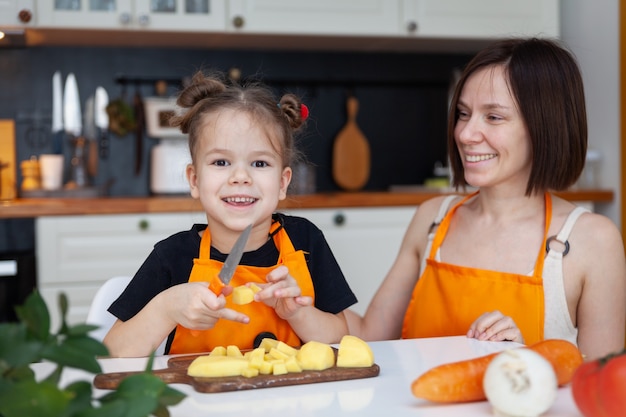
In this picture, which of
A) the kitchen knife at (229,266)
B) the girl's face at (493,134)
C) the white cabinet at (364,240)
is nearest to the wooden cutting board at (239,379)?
the kitchen knife at (229,266)

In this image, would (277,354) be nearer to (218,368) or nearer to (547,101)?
(218,368)

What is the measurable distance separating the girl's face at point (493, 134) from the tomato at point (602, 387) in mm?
778

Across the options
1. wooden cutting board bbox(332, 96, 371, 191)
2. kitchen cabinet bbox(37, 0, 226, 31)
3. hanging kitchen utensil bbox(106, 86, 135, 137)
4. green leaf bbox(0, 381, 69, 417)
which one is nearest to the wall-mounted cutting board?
hanging kitchen utensil bbox(106, 86, 135, 137)

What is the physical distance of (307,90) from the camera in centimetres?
352

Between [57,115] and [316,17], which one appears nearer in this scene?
[316,17]

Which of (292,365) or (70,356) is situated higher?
(70,356)

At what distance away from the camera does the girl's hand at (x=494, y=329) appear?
3.95 feet

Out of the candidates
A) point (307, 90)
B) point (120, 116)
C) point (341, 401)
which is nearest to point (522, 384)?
point (341, 401)

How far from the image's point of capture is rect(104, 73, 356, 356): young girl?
129 cm

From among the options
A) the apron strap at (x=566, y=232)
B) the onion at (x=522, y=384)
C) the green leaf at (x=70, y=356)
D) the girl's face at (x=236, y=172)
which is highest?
the girl's face at (x=236, y=172)

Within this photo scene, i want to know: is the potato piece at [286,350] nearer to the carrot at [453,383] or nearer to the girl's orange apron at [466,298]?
the carrot at [453,383]

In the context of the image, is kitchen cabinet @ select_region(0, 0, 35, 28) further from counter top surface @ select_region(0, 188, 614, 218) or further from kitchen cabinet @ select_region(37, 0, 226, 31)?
counter top surface @ select_region(0, 188, 614, 218)

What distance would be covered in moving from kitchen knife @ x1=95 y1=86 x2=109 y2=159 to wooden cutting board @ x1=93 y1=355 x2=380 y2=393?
247 cm

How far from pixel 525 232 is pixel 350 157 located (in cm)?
198
